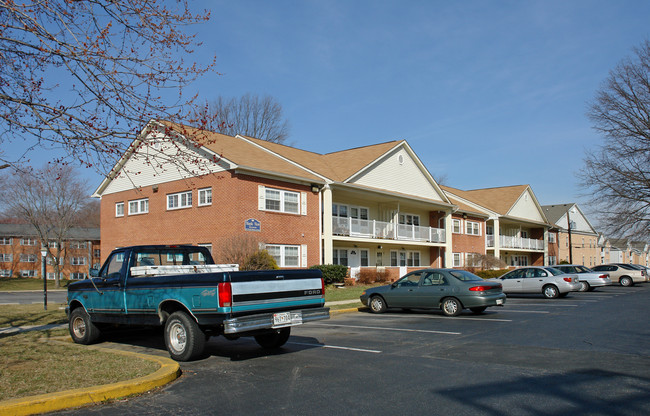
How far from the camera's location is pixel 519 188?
54.6m

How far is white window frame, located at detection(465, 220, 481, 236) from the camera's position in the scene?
149ft

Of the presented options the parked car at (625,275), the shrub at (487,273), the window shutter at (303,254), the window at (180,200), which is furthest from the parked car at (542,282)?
the window at (180,200)

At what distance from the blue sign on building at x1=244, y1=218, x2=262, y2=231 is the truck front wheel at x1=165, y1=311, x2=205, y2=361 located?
622 inches

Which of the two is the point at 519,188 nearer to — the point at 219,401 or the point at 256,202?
the point at 256,202

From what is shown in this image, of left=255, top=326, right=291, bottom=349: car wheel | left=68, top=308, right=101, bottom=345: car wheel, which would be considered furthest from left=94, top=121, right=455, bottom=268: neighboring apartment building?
left=255, top=326, right=291, bottom=349: car wheel

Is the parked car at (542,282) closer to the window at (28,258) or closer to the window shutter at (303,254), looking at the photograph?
the window shutter at (303,254)

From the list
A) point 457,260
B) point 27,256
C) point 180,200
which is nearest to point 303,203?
point 180,200

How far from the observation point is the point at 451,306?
51.5ft

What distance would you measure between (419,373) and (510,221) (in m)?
48.9

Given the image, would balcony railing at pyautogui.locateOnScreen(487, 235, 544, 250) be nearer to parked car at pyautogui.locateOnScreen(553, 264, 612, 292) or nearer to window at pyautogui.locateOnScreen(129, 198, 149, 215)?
Answer: parked car at pyautogui.locateOnScreen(553, 264, 612, 292)

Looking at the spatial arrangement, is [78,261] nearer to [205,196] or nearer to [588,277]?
[205,196]

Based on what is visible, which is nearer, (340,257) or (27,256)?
(340,257)

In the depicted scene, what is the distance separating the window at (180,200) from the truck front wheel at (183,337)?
19.2 metres

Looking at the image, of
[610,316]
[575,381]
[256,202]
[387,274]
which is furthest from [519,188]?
[575,381]
